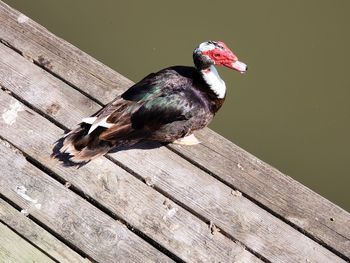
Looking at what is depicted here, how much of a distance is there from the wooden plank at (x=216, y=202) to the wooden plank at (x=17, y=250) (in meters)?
0.42

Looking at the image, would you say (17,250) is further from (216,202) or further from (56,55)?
(56,55)

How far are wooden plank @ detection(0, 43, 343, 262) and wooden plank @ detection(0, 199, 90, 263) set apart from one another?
0.32 metres

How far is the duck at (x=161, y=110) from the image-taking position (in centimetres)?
266

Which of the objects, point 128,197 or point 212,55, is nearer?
point 212,55

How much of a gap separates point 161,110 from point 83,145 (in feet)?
1.55

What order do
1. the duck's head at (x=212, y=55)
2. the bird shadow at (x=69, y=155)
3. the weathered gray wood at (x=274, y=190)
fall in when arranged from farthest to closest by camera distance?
the bird shadow at (x=69, y=155) → the weathered gray wood at (x=274, y=190) → the duck's head at (x=212, y=55)

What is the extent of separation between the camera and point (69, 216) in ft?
9.07

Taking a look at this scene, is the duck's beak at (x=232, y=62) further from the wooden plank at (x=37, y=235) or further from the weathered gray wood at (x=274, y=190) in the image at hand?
the wooden plank at (x=37, y=235)

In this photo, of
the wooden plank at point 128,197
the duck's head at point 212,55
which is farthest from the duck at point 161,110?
the wooden plank at point 128,197

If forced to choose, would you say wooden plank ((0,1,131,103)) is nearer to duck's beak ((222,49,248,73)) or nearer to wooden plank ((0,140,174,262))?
wooden plank ((0,140,174,262))

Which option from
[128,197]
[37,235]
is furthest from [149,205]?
[37,235]

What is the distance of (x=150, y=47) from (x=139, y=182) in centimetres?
150

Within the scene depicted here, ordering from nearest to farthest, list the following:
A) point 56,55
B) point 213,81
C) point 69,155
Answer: point 213,81 < point 69,155 < point 56,55

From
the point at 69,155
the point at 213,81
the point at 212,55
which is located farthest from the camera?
the point at 69,155
